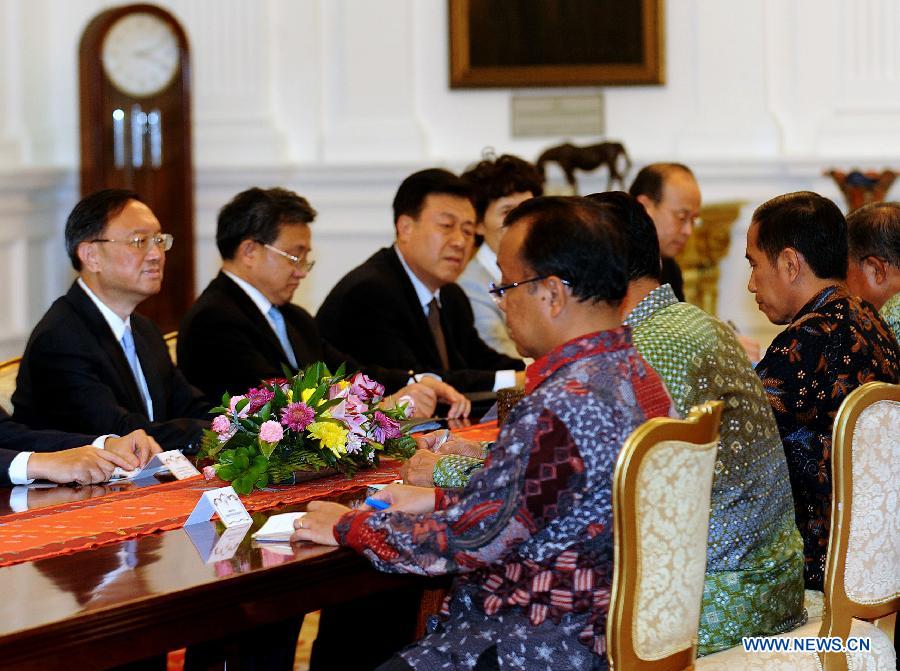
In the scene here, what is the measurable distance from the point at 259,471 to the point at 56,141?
572cm

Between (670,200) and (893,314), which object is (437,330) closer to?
(670,200)

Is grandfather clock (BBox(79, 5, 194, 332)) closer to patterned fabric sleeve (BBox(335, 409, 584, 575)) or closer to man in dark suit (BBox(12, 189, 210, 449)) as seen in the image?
man in dark suit (BBox(12, 189, 210, 449))

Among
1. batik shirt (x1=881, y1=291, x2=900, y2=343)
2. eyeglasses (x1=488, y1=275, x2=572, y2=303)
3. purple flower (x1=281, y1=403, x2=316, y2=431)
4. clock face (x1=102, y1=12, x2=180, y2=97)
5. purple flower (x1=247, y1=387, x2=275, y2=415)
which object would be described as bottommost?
purple flower (x1=281, y1=403, x2=316, y2=431)

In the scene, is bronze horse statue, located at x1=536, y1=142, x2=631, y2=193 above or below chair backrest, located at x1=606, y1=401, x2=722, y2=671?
above

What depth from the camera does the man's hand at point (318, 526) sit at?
249 cm

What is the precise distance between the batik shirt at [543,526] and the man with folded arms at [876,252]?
6.36 ft

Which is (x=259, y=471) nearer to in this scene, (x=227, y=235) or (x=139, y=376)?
(x=139, y=376)

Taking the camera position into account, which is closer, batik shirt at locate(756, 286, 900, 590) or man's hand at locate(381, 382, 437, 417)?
batik shirt at locate(756, 286, 900, 590)

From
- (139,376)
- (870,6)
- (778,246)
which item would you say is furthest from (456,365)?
A: (870,6)

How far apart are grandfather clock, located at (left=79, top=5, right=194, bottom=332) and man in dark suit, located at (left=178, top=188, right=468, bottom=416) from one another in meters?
3.01

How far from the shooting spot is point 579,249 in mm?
2367

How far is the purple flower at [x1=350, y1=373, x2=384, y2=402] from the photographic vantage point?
309 centimetres

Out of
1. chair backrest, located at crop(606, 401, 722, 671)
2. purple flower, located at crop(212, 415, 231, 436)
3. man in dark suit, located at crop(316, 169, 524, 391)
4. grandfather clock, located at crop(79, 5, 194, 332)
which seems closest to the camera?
chair backrest, located at crop(606, 401, 722, 671)

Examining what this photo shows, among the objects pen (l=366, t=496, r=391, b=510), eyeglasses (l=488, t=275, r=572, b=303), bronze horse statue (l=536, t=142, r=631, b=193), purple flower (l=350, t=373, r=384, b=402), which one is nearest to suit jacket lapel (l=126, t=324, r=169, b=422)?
purple flower (l=350, t=373, r=384, b=402)
